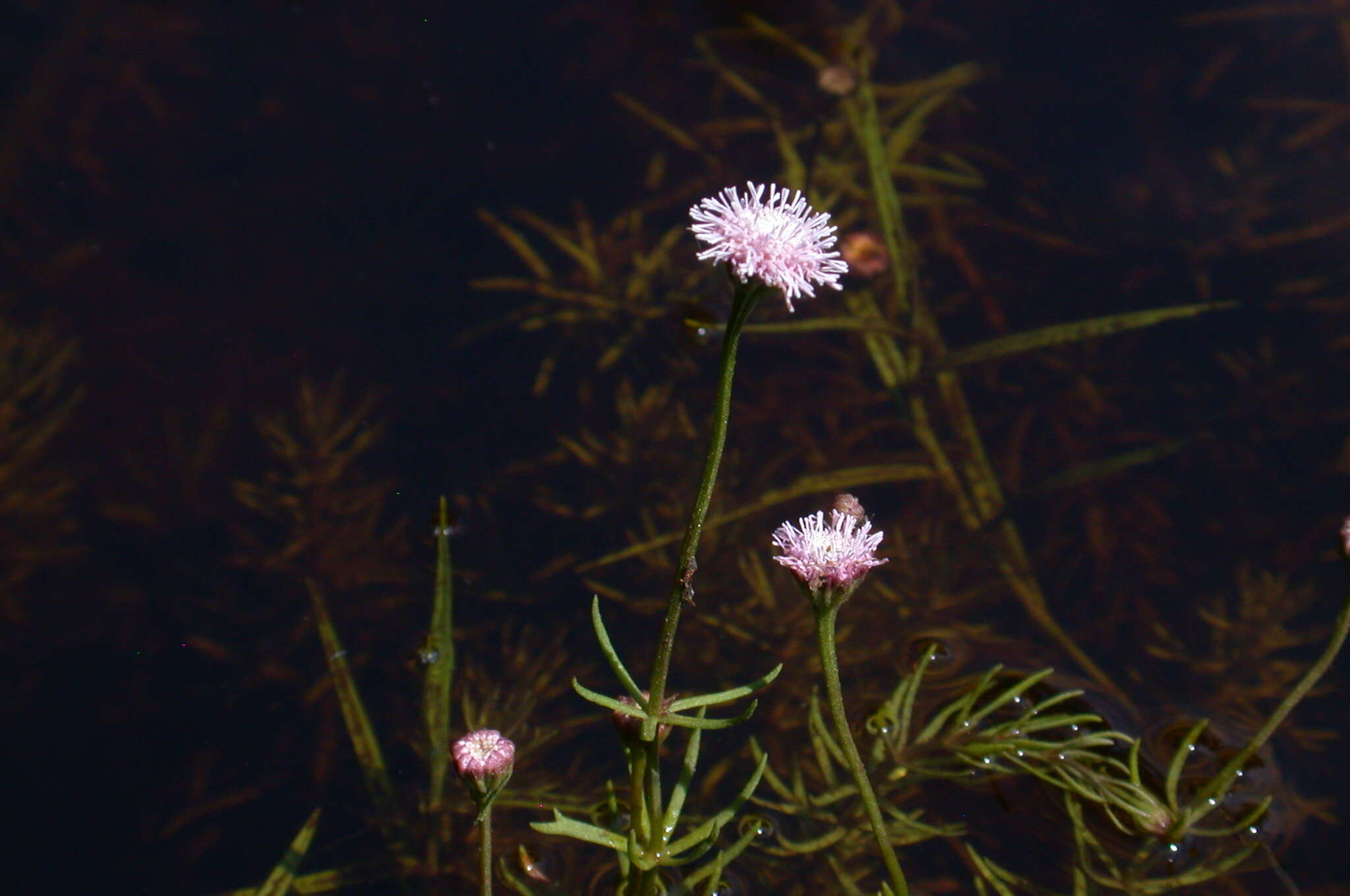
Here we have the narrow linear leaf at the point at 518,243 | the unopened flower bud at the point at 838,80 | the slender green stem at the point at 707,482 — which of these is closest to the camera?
the slender green stem at the point at 707,482

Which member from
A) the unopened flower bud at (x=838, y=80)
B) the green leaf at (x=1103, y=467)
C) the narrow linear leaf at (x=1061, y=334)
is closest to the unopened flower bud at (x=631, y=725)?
the green leaf at (x=1103, y=467)

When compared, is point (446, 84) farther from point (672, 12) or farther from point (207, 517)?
point (207, 517)

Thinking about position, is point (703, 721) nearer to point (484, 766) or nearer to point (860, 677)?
point (484, 766)

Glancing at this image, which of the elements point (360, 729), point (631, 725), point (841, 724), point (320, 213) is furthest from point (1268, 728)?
point (320, 213)

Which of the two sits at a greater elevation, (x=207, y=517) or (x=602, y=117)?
(x=602, y=117)

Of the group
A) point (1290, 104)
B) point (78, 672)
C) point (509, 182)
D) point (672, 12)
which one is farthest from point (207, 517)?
point (1290, 104)

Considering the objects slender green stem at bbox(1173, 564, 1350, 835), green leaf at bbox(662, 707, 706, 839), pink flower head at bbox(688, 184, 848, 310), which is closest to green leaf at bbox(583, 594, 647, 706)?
green leaf at bbox(662, 707, 706, 839)

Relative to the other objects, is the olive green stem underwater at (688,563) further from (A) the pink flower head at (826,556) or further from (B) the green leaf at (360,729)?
(B) the green leaf at (360,729)

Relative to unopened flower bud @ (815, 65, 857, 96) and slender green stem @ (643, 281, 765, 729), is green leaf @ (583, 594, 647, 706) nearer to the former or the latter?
slender green stem @ (643, 281, 765, 729)
